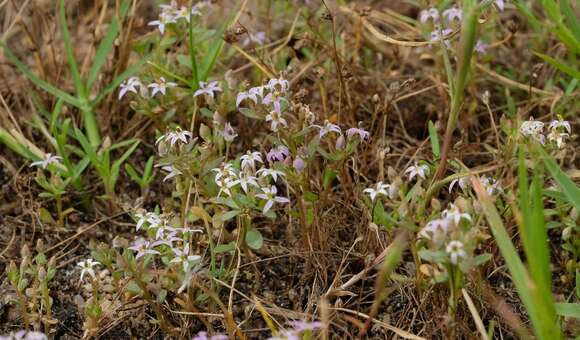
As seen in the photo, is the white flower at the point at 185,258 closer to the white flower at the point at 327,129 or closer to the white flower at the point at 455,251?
the white flower at the point at 327,129

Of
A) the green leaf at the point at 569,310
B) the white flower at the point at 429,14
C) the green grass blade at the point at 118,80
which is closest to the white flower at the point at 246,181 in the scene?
the green grass blade at the point at 118,80

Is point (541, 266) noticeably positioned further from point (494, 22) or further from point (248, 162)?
point (494, 22)

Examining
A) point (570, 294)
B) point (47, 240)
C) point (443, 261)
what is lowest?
point (47, 240)

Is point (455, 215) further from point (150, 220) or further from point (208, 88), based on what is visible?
point (208, 88)

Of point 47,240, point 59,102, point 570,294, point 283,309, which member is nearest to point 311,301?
point 283,309

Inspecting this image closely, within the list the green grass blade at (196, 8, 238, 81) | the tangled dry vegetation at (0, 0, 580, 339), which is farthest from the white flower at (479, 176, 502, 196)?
the green grass blade at (196, 8, 238, 81)

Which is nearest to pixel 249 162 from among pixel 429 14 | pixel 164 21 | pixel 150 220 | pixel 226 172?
pixel 226 172

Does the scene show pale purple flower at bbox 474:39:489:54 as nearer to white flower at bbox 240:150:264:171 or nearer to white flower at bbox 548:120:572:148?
white flower at bbox 548:120:572:148
